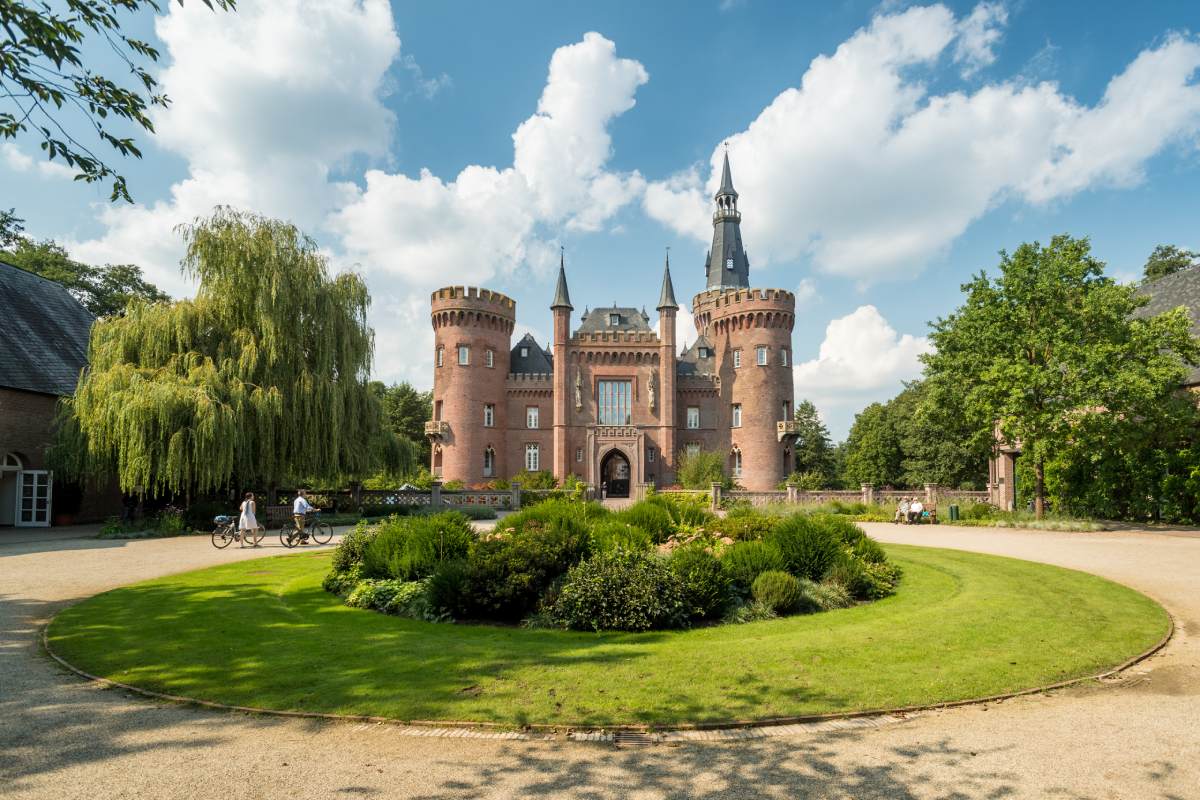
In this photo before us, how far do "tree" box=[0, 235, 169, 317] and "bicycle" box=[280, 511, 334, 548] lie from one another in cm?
Result: 2780

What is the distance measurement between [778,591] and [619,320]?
40.1 metres

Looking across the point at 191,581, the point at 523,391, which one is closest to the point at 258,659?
the point at 191,581

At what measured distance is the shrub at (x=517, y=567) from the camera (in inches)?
367

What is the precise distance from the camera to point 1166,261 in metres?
43.6

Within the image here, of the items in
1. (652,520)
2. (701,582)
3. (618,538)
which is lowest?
(701,582)

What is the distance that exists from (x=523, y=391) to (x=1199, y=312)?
3672 centimetres

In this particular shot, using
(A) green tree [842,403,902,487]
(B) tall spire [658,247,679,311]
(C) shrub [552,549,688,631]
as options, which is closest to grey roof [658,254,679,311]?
(B) tall spire [658,247,679,311]

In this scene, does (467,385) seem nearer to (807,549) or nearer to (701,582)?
(807,549)

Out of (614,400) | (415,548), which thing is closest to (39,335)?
(415,548)

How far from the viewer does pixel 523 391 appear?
155 feet

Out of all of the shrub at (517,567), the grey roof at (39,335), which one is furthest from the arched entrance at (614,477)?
the shrub at (517,567)

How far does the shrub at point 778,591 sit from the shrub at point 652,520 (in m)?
2.82

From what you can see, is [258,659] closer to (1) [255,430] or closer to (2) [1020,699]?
(2) [1020,699]

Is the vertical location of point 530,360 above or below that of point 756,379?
above
